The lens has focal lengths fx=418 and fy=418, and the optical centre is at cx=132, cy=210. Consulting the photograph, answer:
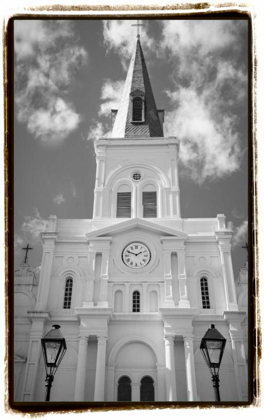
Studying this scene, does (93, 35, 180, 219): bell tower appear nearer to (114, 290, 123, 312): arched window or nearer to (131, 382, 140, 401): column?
(114, 290, 123, 312): arched window

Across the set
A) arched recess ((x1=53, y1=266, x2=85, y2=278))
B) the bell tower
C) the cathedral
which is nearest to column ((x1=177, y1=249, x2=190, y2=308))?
the cathedral

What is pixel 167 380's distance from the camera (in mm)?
15359

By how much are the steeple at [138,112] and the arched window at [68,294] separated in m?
9.46

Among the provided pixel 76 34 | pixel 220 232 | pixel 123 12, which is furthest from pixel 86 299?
pixel 123 12

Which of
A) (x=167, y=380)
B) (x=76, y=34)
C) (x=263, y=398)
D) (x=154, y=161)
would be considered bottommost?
(x=263, y=398)

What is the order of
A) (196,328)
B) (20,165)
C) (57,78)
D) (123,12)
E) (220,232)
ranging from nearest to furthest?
1. (123,12)
2. (20,165)
3. (57,78)
4. (196,328)
5. (220,232)

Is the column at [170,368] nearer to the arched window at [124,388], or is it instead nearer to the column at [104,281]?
the arched window at [124,388]

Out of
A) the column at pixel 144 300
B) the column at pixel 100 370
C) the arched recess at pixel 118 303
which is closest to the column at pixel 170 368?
the column at pixel 144 300

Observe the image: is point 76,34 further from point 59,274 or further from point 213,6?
point 59,274

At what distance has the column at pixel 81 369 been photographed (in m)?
14.2

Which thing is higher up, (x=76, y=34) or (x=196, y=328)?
(x=76, y=34)

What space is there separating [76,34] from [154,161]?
1407cm

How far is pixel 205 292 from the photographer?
1858 centimetres

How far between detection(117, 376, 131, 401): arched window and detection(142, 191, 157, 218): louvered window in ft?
27.2
